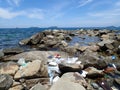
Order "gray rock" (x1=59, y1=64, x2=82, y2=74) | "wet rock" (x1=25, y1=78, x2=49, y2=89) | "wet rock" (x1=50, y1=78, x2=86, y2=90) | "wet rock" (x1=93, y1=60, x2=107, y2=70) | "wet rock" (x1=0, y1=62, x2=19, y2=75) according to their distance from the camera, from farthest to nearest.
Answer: "wet rock" (x1=93, y1=60, x2=107, y2=70) → "gray rock" (x1=59, y1=64, x2=82, y2=74) → "wet rock" (x1=0, y1=62, x2=19, y2=75) → "wet rock" (x1=25, y1=78, x2=49, y2=89) → "wet rock" (x1=50, y1=78, x2=86, y2=90)

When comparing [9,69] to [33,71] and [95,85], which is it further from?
[95,85]

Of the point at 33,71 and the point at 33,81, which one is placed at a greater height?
the point at 33,71

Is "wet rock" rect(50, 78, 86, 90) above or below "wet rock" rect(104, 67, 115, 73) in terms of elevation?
above

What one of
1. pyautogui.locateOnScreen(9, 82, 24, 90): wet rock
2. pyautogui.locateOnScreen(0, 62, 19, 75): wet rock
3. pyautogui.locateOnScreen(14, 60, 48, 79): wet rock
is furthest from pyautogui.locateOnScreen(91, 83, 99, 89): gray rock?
pyautogui.locateOnScreen(0, 62, 19, 75): wet rock

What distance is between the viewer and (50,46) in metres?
19.4

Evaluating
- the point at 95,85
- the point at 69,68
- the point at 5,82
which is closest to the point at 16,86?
the point at 5,82

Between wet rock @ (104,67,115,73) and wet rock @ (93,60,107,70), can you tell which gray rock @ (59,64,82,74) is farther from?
wet rock @ (104,67,115,73)

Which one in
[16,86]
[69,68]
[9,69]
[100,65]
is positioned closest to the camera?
[16,86]

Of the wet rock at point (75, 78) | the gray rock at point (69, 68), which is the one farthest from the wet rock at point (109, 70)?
the wet rock at point (75, 78)

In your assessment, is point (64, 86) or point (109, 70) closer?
point (64, 86)

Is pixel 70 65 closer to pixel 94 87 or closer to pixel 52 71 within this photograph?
pixel 52 71

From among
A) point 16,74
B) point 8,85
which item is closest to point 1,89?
point 8,85

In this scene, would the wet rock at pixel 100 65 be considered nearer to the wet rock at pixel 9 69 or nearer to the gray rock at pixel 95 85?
the gray rock at pixel 95 85

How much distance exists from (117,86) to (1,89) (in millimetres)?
4168
